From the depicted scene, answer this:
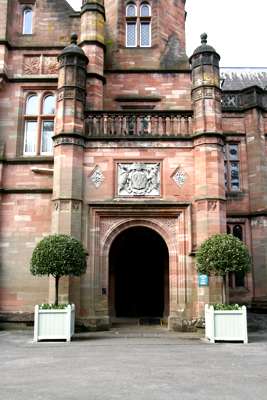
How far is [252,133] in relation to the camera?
63.7 ft

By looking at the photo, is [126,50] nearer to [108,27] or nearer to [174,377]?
[108,27]

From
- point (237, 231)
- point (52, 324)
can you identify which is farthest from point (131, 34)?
point (52, 324)

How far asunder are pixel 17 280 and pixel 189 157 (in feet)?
24.8

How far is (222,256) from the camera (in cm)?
1220

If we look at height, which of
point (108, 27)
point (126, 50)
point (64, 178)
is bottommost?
point (64, 178)

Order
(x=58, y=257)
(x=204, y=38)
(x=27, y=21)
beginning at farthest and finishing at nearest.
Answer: (x=27, y=21), (x=204, y=38), (x=58, y=257)

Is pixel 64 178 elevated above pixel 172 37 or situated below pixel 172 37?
below

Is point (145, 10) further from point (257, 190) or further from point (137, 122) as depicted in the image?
point (257, 190)

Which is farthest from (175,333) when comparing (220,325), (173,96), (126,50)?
(126,50)

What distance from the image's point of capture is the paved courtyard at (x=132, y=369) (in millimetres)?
6215

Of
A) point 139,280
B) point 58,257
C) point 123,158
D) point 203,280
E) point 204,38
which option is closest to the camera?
point 58,257

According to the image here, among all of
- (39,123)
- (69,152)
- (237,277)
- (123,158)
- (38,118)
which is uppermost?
(38,118)

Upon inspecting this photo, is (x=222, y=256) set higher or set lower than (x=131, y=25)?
lower

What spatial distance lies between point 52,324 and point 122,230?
3978 millimetres
